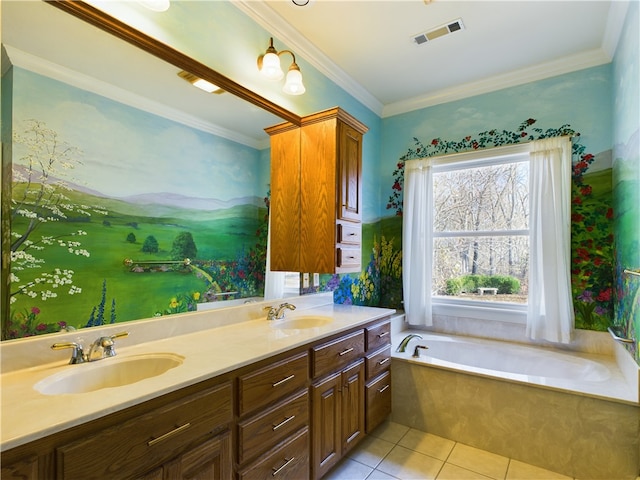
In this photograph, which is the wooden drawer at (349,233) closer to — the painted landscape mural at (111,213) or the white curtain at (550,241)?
the painted landscape mural at (111,213)

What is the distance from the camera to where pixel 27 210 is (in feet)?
3.68

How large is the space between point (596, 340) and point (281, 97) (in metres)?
2.98

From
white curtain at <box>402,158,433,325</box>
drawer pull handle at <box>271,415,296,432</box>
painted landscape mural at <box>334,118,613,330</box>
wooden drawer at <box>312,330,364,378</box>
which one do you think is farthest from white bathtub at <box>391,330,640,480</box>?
drawer pull handle at <box>271,415,296,432</box>

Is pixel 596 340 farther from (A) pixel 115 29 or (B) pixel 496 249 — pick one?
(A) pixel 115 29

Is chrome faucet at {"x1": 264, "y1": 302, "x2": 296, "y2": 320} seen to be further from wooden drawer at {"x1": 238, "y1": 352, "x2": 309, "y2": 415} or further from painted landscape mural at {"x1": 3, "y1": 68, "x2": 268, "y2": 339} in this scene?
wooden drawer at {"x1": 238, "y1": 352, "x2": 309, "y2": 415}

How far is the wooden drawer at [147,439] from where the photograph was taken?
0.83 metres

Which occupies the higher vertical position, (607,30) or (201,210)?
(607,30)

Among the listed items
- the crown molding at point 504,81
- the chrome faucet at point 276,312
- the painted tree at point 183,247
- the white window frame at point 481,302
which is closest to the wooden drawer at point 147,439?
the painted tree at point 183,247

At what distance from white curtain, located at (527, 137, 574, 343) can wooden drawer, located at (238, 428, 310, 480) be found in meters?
2.10

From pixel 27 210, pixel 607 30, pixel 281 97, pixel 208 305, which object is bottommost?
pixel 208 305

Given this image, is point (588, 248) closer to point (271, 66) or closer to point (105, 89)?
point (271, 66)

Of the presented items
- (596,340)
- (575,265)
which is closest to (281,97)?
(575,265)

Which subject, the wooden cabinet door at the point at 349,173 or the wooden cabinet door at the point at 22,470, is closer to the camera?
the wooden cabinet door at the point at 22,470

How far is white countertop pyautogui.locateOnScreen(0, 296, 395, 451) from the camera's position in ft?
2.69
